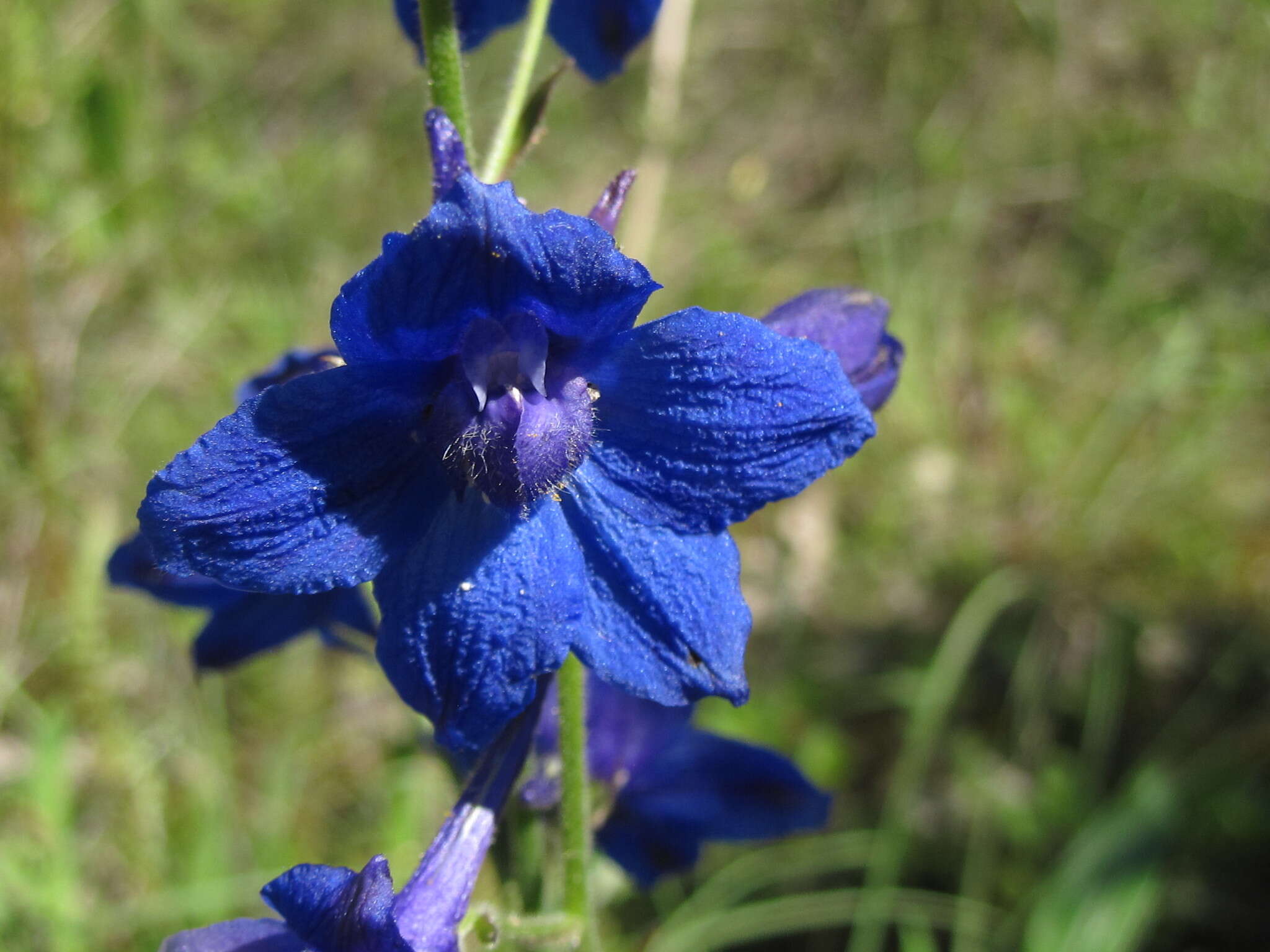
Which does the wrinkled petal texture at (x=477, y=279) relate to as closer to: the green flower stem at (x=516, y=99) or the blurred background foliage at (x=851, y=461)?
the green flower stem at (x=516, y=99)

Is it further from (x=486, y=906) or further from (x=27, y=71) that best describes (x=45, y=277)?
(x=486, y=906)

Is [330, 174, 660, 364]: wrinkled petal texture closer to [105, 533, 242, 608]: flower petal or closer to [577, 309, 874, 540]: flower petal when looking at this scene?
[577, 309, 874, 540]: flower petal

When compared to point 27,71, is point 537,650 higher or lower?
lower

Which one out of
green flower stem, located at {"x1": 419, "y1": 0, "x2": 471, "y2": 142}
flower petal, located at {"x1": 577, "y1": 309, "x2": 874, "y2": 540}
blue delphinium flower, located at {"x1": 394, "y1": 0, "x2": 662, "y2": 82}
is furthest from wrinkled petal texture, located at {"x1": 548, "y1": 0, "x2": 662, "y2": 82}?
flower petal, located at {"x1": 577, "y1": 309, "x2": 874, "y2": 540}

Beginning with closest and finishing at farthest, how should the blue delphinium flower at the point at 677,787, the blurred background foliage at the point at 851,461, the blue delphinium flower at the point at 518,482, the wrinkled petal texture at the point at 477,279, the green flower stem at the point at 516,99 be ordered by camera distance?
the wrinkled petal texture at the point at 477,279 < the blue delphinium flower at the point at 518,482 < the green flower stem at the point at 516,99 < the blue delphinium flower at the point at 677,787 < the blurred background foliage at the point at 851,461

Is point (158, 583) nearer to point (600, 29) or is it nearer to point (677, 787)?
point (677, 787)

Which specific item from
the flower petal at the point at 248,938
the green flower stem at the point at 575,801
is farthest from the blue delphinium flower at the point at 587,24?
the flower petal at the point at 248,938

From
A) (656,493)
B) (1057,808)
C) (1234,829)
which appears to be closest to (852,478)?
(1057,808)
